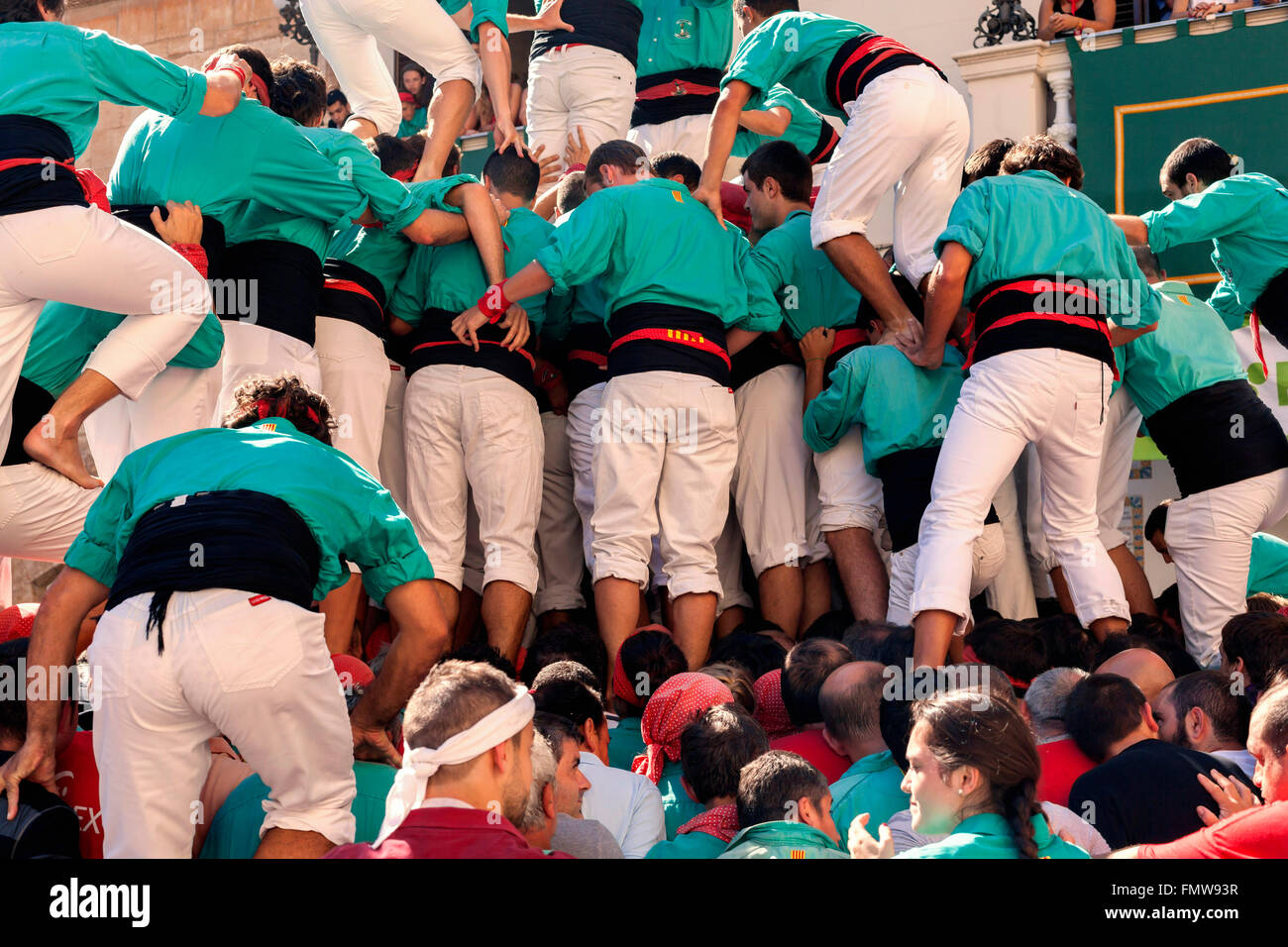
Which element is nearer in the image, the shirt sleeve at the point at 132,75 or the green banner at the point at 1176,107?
the shirt sleeve at the point at 132,75

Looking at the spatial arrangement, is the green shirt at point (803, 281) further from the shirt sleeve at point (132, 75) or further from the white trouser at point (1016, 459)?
A: the shirt sleeve at point (132, 75)

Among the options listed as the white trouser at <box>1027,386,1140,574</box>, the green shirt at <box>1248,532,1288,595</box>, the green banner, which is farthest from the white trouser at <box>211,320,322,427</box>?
the green banner

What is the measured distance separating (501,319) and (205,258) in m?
1.05

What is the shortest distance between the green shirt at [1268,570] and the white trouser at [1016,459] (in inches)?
40.1

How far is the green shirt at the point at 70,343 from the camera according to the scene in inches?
168

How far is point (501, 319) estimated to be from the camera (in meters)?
5.03

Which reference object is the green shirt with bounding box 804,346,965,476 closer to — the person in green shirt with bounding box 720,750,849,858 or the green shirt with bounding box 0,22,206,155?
the person in green shirt with bounding box 720,750,849,858

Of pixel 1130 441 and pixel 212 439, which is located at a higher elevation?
pixel 212 439

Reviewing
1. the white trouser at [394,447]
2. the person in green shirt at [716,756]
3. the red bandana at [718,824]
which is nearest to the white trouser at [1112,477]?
the white trouser at [394,447]

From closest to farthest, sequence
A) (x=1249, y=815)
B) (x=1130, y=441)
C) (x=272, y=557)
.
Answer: (x=1249, y=815), (x=272, y=557), (x=1130, y=441)

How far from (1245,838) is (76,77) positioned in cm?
344

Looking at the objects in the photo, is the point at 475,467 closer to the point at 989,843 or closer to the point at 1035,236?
the point at 1035,236

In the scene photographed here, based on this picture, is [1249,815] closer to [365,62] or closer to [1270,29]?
[365,62]
